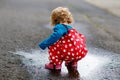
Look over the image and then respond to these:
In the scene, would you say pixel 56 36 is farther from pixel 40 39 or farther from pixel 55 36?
pixel 40 39

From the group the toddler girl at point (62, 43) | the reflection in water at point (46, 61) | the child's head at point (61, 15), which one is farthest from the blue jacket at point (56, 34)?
the reflection in water at point (46, 61)

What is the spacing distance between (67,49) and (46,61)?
837 mm

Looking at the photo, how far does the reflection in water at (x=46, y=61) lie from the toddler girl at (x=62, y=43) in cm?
20

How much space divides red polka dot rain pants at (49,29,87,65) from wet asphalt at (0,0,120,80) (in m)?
0.25

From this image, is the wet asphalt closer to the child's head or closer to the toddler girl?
the toddler girl

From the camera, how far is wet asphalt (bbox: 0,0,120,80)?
6.10 meters

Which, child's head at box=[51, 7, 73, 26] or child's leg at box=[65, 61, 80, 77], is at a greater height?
child's head at box=[51, 7, 73, 26]

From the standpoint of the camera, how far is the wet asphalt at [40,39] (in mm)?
6098

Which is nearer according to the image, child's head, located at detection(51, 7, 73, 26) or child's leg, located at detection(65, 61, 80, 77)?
child's leg, located at detection(65, 61, 80, 77)

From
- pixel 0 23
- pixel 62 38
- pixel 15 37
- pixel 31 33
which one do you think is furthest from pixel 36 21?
pixel 62 38

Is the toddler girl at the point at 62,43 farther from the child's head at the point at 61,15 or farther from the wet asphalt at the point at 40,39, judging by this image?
the wet asphalt at the point at 40,39

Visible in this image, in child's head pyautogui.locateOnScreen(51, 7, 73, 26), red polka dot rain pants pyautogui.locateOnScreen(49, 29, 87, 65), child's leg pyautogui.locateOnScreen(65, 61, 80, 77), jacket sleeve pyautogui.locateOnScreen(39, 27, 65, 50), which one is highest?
child's head pyautogui.locateOnScreen(51, 7, 73, 26)

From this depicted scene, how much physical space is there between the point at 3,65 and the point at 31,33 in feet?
11.9

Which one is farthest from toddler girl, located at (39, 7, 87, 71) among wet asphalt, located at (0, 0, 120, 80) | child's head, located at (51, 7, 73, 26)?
wet asphalt, located at (0, 0, 120, 80)
